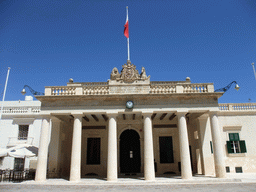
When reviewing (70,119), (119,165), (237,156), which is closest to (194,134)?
(237,156)

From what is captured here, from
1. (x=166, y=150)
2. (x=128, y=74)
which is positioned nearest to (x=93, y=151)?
(x=166, y=150)

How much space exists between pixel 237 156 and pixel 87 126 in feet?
49.9

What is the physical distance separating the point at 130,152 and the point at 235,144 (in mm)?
10454

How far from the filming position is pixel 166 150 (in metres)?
20.6

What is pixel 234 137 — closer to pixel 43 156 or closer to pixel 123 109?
pixel 123 109

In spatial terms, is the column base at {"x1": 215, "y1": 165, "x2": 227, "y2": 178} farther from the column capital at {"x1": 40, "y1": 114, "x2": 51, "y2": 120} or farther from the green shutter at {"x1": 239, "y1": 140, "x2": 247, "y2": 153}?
the column capital at {"x1": 40, "y1": 114, "x2": 51, "y2": 120}

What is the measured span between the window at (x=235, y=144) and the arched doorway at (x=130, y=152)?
8.95m

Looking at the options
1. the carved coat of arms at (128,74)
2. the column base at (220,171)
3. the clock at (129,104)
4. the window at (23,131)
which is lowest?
the column base at (220,171)

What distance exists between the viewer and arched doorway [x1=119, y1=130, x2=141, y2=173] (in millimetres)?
20328

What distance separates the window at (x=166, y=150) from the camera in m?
20.4

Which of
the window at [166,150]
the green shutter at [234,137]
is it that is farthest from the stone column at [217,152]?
the window at [166,150]

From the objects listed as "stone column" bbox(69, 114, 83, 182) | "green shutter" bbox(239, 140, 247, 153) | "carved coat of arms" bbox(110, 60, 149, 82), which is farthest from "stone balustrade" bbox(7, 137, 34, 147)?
"green shutter" bbox(239, 140, 247, 153)

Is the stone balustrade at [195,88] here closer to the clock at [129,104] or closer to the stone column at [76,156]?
the clock at [129,104]

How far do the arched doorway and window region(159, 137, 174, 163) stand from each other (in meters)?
2.33
